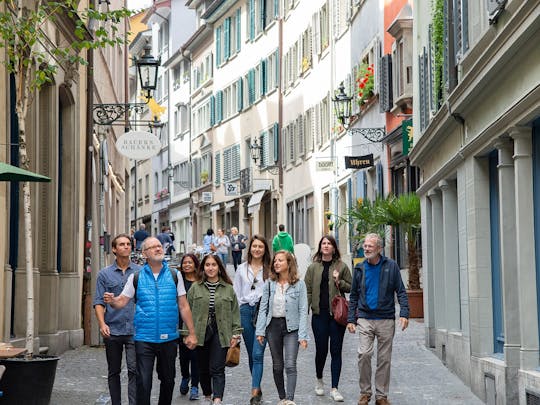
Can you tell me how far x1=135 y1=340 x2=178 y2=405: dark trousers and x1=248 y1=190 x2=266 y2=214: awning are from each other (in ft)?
127

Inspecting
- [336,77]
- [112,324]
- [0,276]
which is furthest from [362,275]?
[336,77]

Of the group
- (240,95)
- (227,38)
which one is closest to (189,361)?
(240,95)

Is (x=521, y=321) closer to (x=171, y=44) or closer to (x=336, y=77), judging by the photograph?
(x=336, y=77)

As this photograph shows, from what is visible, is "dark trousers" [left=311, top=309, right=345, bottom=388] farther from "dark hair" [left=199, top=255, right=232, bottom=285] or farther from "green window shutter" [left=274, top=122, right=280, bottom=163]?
"green window shutter" [left=274, top=122, right=280, bottom=163]

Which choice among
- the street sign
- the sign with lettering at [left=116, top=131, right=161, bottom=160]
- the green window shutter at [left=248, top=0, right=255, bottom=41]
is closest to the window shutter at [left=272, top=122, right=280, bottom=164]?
the street sign

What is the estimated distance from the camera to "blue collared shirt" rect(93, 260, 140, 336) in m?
12.5

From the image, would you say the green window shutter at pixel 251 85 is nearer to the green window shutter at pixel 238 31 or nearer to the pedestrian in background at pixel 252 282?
the green window shutter at pixel 238 31

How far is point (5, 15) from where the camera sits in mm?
12961

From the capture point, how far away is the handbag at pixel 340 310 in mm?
14586

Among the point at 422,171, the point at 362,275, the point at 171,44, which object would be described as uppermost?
the point at 171,44

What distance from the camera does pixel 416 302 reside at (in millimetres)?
24094

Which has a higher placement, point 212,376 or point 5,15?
point 5,15

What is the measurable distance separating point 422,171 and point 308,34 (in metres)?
22.0

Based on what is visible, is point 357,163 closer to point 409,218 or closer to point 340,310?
point 409,218
